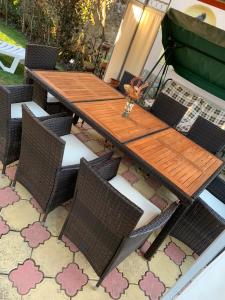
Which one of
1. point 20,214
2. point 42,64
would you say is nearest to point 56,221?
point 20,214

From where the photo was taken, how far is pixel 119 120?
2.83 metres

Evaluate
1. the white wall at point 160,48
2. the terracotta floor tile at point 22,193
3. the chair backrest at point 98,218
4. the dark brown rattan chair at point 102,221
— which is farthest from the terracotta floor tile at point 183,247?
the white wall at point 160,48

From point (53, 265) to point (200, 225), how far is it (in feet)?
4.49

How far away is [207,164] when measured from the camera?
2844mm

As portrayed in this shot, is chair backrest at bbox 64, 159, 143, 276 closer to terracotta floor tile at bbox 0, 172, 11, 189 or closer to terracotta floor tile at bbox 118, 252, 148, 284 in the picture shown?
terracotta floor tile at bbox 118, 252, 148, 284

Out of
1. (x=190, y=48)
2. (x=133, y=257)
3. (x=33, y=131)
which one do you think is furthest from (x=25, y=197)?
(x=190, y=48)

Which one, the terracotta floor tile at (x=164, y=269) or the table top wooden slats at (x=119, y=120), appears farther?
the table top wooden slats at (x=119, y=120)

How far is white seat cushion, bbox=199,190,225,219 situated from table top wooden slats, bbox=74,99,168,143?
36.2 inches

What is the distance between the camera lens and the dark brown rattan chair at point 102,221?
63.2 inches

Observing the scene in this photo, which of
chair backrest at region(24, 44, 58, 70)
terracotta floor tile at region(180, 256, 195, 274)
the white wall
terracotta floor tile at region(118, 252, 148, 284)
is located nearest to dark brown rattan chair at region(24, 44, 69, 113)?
chair backrest at region(24, 44, 58, 70)

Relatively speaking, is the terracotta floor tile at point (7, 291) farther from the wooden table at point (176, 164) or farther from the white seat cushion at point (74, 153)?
the wooden table at point (176, 164)

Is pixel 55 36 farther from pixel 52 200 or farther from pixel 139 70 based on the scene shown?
pixel 52 200

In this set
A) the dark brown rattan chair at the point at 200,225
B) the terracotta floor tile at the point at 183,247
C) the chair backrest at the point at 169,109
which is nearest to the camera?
the dark brown rattan chair at the point at 200,225

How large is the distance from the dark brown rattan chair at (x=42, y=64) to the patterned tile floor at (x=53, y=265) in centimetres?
→ 97
